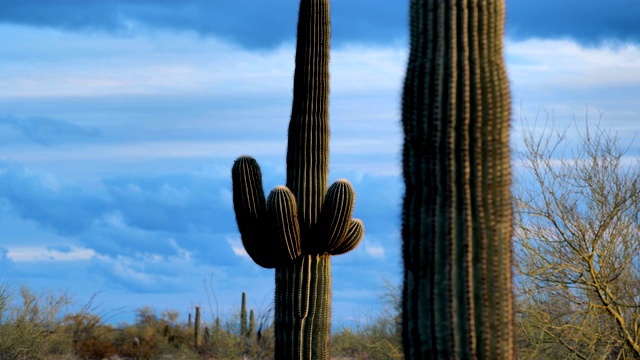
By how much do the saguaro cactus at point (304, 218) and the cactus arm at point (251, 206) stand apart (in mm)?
14

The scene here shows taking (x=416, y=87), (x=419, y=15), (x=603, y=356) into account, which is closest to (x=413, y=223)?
(x=416, y=87)

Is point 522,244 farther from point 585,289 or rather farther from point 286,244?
point 286,244

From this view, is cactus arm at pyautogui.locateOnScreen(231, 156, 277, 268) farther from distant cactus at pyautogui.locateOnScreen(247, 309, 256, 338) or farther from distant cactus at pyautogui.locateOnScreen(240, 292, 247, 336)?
distant cactus at pyautogui.locateOnScreen(240, 292, 247, 336)

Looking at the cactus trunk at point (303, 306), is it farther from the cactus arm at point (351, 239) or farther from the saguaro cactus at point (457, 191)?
the saguaro cactus at point (457, 191)

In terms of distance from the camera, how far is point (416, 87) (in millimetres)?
6289

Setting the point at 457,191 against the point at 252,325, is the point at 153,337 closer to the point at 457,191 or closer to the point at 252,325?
the point at 252,325

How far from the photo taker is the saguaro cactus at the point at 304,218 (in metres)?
12.1

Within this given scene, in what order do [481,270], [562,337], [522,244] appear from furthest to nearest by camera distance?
[522,244]
[562,337]
[481,270]

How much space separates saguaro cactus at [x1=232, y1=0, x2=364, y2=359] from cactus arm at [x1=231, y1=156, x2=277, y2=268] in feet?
0.05

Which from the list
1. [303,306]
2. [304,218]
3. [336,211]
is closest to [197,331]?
[303,306]

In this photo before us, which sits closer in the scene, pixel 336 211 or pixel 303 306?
pixel 336 211

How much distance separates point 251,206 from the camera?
39.8ft

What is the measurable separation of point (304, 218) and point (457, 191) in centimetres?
642

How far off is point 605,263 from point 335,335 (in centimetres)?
1174
